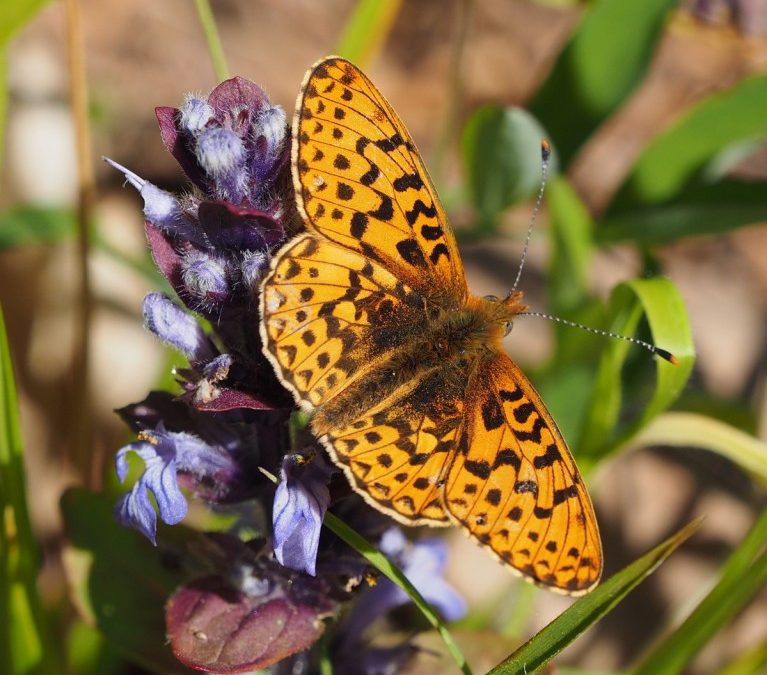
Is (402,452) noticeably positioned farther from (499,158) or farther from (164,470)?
(499,158)

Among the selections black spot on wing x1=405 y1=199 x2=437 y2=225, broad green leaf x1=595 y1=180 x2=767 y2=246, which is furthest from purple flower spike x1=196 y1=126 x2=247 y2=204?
broad green leaf x1=595 y1=180 x2=767 y2=246

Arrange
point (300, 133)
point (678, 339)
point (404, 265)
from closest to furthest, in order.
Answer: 1. point (300, 133)
2. point (404, 265)
3. point (678, 339)

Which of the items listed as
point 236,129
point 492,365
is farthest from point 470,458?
point 236,129

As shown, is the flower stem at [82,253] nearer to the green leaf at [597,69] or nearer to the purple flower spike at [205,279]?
the purple flower spike at [205,279]

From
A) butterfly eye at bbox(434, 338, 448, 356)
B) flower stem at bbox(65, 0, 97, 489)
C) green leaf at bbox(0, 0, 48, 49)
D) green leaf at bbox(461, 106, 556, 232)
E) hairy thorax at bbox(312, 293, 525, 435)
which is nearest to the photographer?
hairy thorax at bbox(312, 293, 525, 435)

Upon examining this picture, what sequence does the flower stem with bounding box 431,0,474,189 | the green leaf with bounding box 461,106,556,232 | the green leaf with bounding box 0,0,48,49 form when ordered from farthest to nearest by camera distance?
the flower stem with bounding box 431,0,474,189
the green leaf with bounding box 461,106,556,232
the green leaf with bounding box 0,0,48,49

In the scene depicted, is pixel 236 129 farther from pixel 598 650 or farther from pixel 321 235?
pixel 598 650

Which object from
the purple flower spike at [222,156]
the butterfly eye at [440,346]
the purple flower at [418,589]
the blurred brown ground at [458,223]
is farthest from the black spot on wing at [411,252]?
the blurred brown ground at [458,223]

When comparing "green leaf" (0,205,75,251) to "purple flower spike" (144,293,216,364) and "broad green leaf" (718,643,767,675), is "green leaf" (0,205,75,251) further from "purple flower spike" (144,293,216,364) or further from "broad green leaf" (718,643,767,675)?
"broad green leaf" (718,643,767,675)
